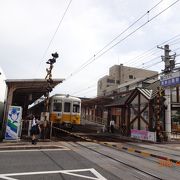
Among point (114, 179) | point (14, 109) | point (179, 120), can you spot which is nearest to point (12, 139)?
point (14, 109)

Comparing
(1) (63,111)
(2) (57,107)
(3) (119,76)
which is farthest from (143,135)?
(3) (119,76)

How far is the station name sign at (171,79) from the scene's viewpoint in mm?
18163

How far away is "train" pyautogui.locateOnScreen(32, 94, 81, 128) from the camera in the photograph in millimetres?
21938

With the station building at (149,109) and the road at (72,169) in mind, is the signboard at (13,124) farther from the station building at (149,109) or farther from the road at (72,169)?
the station building at (149,109)

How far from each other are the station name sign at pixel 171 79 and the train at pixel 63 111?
8216 mm

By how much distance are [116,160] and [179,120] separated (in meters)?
36.2

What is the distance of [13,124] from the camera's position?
577 inches

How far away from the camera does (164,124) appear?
21641 mm

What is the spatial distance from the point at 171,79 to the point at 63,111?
9.60 m

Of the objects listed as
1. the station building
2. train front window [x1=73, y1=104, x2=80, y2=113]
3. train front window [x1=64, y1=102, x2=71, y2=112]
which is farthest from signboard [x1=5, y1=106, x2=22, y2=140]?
the station building

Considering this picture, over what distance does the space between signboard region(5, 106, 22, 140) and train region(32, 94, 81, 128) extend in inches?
275

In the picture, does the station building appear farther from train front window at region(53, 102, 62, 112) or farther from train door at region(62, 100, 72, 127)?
train front window at region(53, 102, 62, 112)

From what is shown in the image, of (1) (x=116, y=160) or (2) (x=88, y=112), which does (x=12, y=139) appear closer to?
(1) (x=116, y=160)

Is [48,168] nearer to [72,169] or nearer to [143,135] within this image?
[72,169]
